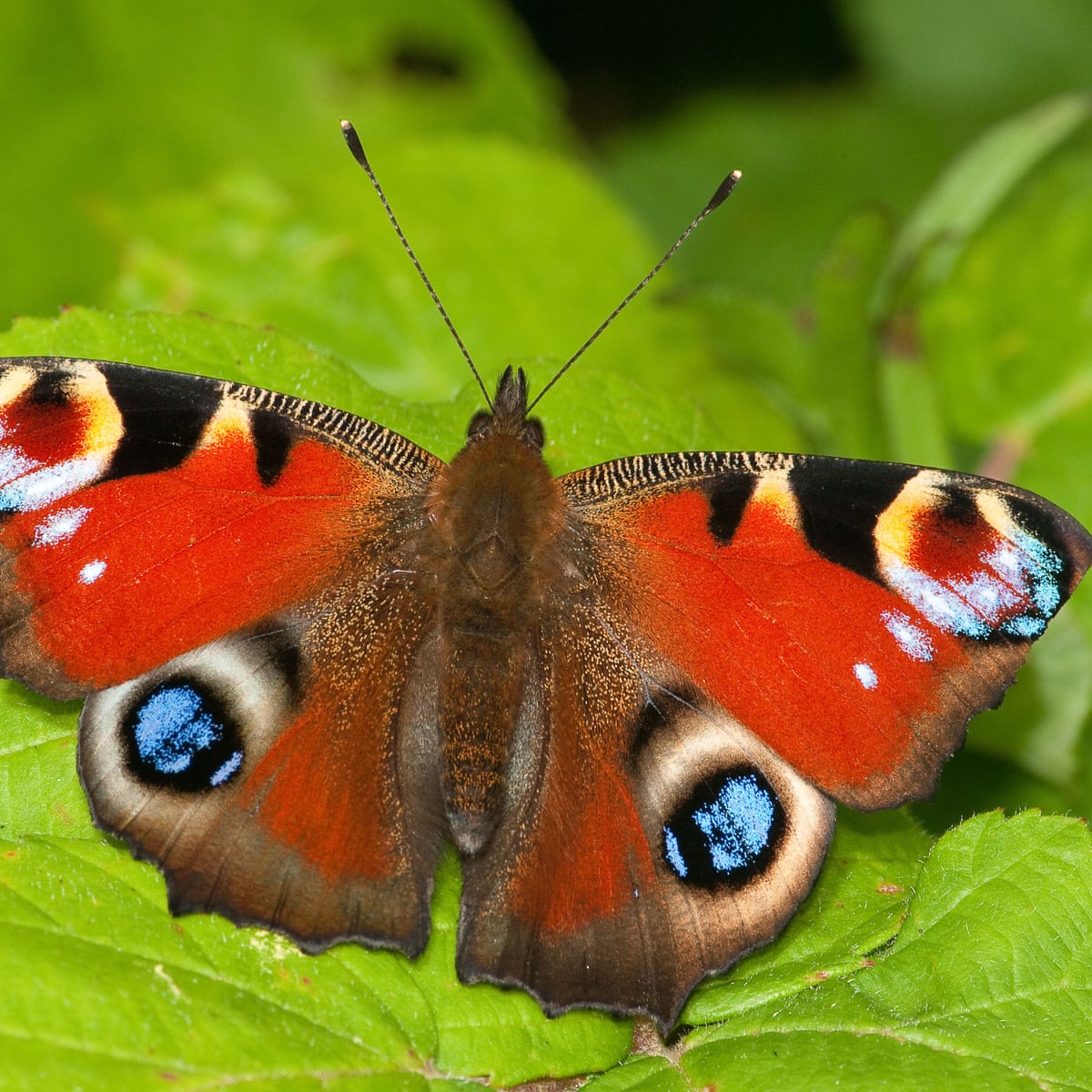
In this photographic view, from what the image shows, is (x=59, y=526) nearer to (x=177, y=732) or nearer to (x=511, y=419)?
(x=177, y=732)

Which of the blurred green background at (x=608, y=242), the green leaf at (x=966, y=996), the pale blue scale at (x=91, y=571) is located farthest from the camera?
the blurred green background at (x=608, y=242)

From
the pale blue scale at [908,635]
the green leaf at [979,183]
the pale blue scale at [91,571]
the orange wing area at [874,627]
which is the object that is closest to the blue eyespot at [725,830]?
the orange wing area at [874,627]

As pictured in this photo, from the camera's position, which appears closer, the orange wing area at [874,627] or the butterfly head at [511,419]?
the orange wing area at [874,627]

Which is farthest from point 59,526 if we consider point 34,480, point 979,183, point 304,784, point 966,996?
point 979,183

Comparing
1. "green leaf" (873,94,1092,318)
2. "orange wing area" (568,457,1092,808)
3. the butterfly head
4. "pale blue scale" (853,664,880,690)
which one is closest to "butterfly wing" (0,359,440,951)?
the butterfly head

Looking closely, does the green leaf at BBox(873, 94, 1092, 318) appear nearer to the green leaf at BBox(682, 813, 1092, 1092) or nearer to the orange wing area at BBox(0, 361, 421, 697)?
the green leaf at BBox(682, 813, 1092, 1092)

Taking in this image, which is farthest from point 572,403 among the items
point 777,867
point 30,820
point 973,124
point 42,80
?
point 973,124

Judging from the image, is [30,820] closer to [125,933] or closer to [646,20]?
[125,933]

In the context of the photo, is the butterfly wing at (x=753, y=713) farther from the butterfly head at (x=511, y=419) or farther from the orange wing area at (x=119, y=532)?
the orange wing area at (x=119, y=532)
